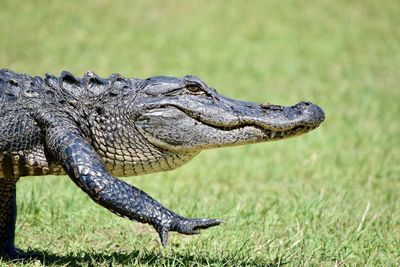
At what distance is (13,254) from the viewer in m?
4.29

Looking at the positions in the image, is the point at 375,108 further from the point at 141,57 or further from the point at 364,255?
the point at 364,255

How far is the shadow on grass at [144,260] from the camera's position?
3.92 meters

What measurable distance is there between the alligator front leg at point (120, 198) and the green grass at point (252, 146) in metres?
0.49

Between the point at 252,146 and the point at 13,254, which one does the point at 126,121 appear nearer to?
the point at 13,254

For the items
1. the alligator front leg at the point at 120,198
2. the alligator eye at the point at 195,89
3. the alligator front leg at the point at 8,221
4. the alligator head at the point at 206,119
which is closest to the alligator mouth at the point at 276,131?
the alligator head at the point at 206,119

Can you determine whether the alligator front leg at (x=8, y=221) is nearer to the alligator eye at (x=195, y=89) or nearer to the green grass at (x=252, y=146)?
the green grass at (x=252, y=146)

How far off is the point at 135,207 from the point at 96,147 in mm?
609

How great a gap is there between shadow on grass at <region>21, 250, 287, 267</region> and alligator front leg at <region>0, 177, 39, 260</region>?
8.3 inches

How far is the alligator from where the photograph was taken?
381 centimetres

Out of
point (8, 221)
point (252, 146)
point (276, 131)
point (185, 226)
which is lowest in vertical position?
point (185, 226)

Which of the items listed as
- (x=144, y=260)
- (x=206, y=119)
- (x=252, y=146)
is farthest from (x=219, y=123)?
(x=252, y=146)

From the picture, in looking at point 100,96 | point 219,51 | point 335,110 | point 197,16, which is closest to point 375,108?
point 335,110

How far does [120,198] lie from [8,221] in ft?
4.02

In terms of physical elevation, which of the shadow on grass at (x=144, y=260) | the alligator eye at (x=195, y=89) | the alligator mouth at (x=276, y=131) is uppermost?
the alligator eye at (x=195, y=89)
